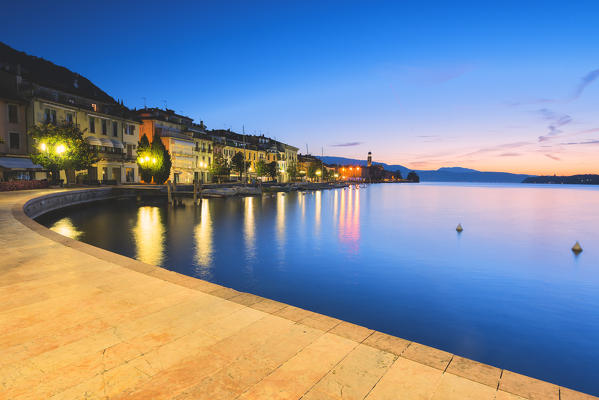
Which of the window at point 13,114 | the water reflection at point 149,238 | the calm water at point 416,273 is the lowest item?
the calm water at point 416,273

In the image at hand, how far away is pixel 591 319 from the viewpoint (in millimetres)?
10859

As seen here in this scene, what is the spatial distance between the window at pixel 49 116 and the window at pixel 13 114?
2.52m

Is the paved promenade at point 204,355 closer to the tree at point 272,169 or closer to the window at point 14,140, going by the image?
the window at point 14,140

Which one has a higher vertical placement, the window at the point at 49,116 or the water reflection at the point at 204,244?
the window at the point at 49,116

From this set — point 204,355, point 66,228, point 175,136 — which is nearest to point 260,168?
point 175,136

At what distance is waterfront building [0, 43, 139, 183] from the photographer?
37.2 metres

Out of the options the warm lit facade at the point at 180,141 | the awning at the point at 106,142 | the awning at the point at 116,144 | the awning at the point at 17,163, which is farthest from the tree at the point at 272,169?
the awning at the point at 17,163

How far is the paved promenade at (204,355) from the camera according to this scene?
3.20 m

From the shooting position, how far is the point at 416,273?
50.9 feet

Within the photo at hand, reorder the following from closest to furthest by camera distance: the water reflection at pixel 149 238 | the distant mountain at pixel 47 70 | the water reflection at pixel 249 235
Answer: the water reflection at pixel 149 238
the water reflection at pixel 249 235
the distant mountain at pixel 47 70

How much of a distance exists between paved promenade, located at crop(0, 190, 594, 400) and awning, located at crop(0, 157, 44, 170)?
34908mm

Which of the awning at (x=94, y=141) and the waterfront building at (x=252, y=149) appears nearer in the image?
the awning at (x=94, y=141)

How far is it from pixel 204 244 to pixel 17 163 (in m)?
26.9

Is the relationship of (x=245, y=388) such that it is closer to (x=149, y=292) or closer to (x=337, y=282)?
(x=149, y=292)
